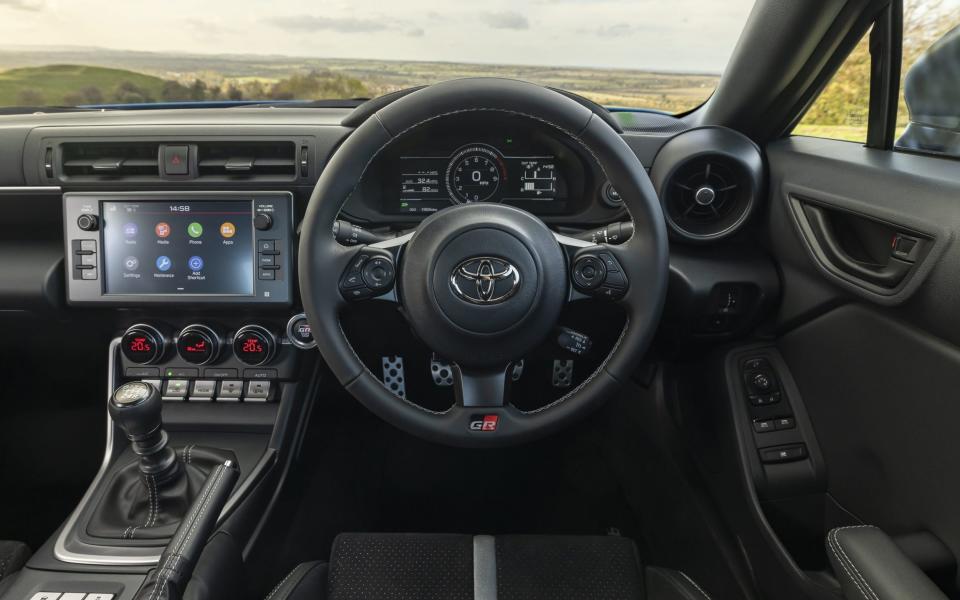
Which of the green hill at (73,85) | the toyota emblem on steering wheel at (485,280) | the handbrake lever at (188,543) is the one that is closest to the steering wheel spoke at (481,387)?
the toyota emblem on steering wheel at (485,280)

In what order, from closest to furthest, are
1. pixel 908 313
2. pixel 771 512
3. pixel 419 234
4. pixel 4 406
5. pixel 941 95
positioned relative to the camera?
pixel 908 313
pixel 419 234
pixel 941 95
pixel 771 512
pixel 4 406

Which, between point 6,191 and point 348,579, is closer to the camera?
point 348,579

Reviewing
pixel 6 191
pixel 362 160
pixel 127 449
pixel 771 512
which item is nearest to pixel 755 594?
pixel 771 512

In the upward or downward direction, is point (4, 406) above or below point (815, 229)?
below

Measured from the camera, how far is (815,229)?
5.63 ft

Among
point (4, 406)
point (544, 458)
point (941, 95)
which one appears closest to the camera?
point (941, 95)

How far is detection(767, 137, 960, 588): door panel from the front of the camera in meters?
1.31

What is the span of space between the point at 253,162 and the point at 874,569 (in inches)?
65.1

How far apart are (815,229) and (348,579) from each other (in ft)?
4.60

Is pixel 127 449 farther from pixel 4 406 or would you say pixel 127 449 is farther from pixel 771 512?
pixel 771 512

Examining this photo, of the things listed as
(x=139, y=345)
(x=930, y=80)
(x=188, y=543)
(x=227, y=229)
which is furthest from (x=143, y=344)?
(x=930, y=80)

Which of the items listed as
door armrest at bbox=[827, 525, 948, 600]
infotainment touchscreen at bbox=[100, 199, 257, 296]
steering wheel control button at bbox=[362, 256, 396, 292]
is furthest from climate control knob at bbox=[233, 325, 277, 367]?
door armrest at bbox=[827, 525, 948, 600]

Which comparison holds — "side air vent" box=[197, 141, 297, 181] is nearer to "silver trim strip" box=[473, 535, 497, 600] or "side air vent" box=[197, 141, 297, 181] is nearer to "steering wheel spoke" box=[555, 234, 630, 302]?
"steering wheel spoke" box=[555, 234, 630, 302]

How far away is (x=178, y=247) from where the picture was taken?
1.88 metres
